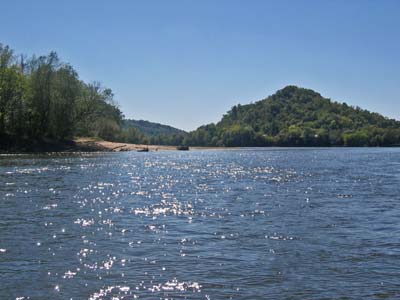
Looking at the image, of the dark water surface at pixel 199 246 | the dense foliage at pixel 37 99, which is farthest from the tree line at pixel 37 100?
the dark water surface at pixel 199 246

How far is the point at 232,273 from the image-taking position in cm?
1571

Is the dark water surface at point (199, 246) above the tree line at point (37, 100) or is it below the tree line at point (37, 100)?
below

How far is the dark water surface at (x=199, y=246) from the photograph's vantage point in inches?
566

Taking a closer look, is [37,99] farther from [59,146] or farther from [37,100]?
[59,146]

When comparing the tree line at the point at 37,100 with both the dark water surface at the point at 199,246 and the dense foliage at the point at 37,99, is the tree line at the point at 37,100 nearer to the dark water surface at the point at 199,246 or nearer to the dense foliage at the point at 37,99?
the dense foliage at the point at 37,99

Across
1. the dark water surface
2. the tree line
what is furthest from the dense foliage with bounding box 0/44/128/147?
the dark water surface

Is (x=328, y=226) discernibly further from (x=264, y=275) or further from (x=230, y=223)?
(x=264, y=275)

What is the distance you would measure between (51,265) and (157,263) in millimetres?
3465

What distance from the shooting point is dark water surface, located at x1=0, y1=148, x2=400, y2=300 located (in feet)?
47.2

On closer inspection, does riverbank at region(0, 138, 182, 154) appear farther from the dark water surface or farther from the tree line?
the dark water surface

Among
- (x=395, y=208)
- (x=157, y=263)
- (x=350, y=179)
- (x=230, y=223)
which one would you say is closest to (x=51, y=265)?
(x=157, y=263)

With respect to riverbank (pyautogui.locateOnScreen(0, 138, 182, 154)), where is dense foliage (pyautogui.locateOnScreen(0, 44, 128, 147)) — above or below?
above

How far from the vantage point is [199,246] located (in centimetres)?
1958

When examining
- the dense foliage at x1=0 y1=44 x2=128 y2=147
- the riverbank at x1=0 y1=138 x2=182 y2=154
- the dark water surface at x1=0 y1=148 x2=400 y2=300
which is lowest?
the dark water surface at x1=0 y1=148 x2=400 y2=300
